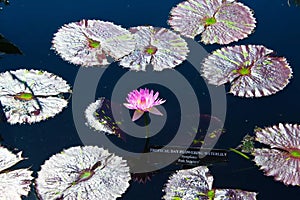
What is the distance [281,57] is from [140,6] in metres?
0.85

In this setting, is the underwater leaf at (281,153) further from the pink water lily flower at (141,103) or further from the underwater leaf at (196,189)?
the pink water lily flower at (141,103)

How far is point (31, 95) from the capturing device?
1974mm

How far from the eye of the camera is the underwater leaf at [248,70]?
6.56ft

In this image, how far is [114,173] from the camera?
1667 mm

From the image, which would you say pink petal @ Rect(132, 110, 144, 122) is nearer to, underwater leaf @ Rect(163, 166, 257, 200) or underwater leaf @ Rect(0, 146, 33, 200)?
underwater leaf @ Rect(163, 166, 257, 200)

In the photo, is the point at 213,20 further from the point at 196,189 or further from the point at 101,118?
the point at 196,189

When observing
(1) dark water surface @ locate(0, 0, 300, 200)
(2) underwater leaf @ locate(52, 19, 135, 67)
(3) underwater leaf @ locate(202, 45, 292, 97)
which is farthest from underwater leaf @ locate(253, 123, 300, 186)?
(2) underwater leaf @ locate(52, 19, 135, 67)

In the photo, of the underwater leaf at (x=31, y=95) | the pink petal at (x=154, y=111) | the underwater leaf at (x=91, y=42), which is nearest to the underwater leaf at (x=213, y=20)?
the underwater leaf at (x=91, y=42)

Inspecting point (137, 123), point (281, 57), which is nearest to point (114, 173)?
point (137, 123)

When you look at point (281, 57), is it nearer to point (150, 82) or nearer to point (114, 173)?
point (150, 82)

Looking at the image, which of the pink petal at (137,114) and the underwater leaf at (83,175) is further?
the pink petal at (137,114)

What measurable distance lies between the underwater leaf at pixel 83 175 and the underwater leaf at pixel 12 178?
45 millimetres

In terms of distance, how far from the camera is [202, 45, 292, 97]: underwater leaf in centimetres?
200

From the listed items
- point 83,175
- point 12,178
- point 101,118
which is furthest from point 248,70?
point 12,178
